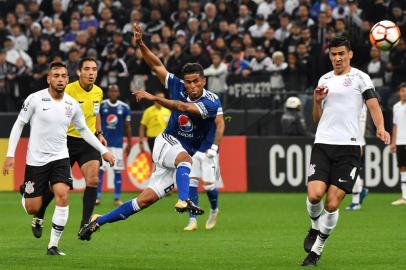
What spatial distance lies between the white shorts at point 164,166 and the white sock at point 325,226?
2006mm

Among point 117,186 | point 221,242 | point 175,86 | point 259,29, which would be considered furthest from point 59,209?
point 259,29

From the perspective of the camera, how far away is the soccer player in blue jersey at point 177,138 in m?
12.6

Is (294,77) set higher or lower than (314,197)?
lower

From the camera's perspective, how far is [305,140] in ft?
82.5

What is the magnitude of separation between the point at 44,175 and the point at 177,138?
66.4 inches

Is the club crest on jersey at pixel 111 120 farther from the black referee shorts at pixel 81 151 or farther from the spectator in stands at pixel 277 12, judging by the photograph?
the spectator in stands at pixel 277 12

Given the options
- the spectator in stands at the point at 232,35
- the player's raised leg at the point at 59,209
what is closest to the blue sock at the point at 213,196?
the player's raised leg at the point at 59,209

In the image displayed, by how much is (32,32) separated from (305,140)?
31.3 feet

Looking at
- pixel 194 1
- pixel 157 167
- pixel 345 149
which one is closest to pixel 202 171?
pixel 157 167

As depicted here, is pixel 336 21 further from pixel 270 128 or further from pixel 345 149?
pixel 345 149

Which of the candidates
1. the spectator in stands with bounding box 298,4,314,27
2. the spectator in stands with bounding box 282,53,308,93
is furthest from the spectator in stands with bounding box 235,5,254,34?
the spectator in stands with bounding box 282,53,308,93

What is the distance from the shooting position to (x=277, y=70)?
25.6 metres

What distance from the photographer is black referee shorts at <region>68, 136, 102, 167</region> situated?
50.0 ft

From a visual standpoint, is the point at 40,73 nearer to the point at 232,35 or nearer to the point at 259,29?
the point at 232,35
